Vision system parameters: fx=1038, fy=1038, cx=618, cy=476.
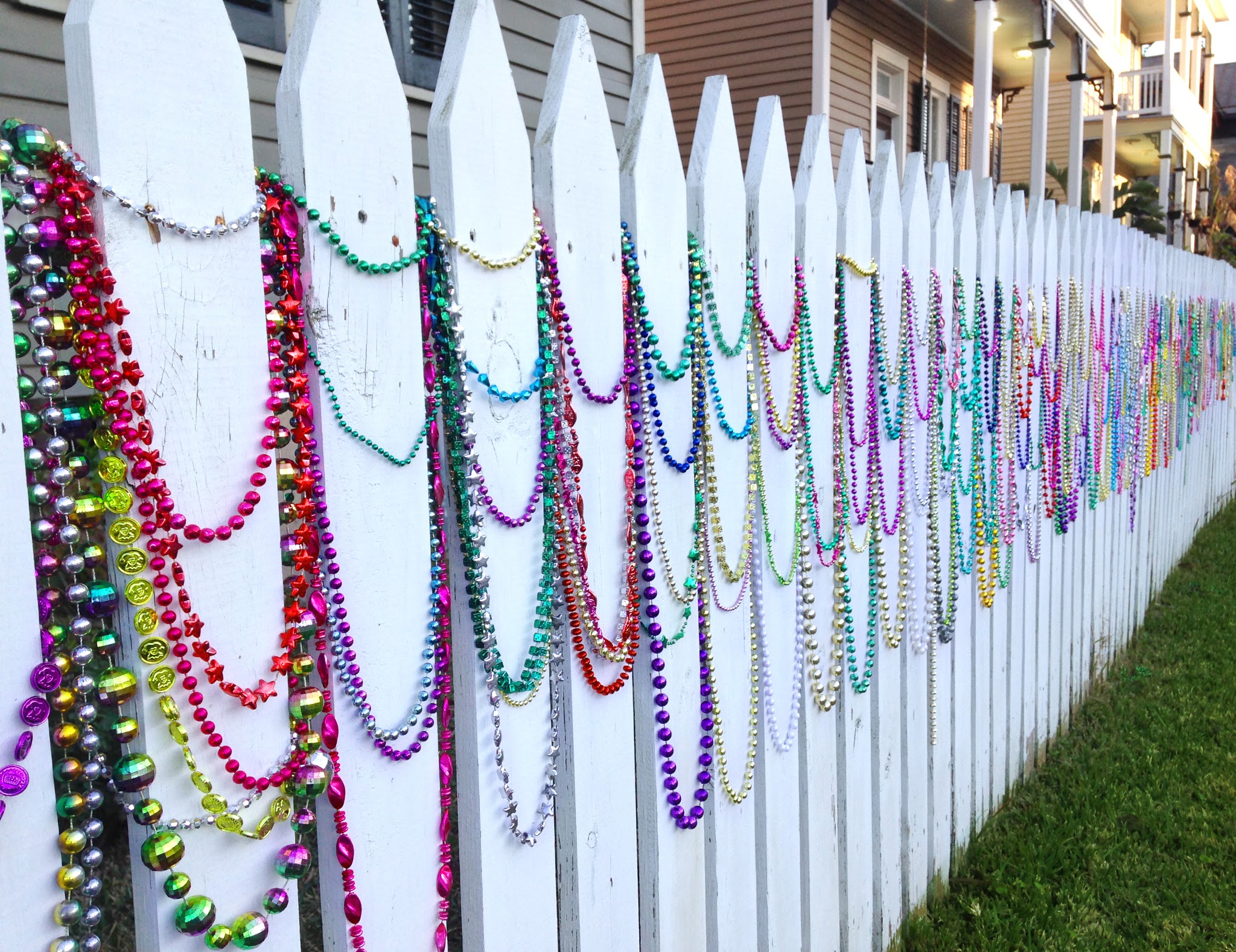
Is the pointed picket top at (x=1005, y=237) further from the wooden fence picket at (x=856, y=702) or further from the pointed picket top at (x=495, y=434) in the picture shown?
the pointed picket top at (x=495, y=434)

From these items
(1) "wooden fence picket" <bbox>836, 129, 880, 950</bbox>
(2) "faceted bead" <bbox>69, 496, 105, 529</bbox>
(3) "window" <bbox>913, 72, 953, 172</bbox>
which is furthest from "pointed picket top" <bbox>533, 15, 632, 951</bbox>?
(3) "window" <bbox>913, 72, 953, 172</bbox>

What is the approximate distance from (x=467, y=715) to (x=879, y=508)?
4.69 ft

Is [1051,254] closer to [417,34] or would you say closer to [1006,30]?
[417,34]

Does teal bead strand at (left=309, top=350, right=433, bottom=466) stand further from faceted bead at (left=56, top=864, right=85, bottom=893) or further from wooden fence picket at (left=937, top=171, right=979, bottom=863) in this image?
wooden fence picket at (left=937, top=171, right=979, bottom=863)

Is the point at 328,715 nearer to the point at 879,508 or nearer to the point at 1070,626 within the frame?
the point at 879,508

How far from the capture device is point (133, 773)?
104 cm

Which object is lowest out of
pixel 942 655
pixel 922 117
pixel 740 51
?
pixel 942 655

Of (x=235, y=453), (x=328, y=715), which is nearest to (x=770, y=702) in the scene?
(x=328, y=715)

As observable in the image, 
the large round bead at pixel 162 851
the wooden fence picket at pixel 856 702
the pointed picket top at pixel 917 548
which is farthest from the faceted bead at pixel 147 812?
the pointed picket top at pixel 917 548

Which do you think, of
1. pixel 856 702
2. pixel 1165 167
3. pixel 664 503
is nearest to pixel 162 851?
pixel 664 503

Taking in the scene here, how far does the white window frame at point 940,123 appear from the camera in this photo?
1479 centimetres

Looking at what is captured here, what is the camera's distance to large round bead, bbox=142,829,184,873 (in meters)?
1.06

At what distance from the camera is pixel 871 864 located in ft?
8.43

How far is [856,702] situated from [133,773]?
178 centimetres
